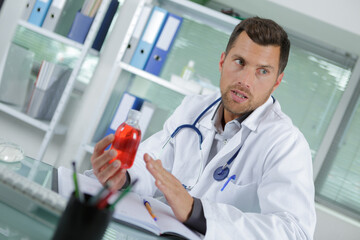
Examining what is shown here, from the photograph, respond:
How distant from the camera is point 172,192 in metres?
0.93

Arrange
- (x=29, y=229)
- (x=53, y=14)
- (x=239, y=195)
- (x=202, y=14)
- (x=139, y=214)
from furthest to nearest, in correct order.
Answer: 1. (x=202, y=14)
2. (x=53, y=14)
3. (x=239, y=195)
4. (x=139, y=214)
5. (x=29, y=229)

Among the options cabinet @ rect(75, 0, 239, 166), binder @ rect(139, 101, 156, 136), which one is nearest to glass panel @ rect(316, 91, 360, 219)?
cabinet @ rect(75, 0, 239, 166)

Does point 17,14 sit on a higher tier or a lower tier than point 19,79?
higher

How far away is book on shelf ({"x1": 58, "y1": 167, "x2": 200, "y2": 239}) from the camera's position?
0.81 m

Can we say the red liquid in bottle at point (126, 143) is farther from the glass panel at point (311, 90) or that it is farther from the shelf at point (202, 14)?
the glass panel at point (311, 90)

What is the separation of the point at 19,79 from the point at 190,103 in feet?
4.48

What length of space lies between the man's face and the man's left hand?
559mm

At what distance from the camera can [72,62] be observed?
8.68ft

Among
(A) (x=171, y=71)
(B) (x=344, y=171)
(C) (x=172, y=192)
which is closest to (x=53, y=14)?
(A) (x=171, y=71)

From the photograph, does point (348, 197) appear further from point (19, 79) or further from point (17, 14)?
point (17, 14)

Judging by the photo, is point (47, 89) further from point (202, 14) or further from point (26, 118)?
point (202, 14)

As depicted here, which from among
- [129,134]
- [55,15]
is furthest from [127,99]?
[129,134]

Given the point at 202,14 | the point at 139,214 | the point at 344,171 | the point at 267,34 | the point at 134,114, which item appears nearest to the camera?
the point at 139,214

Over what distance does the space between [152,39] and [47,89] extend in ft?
2.38
